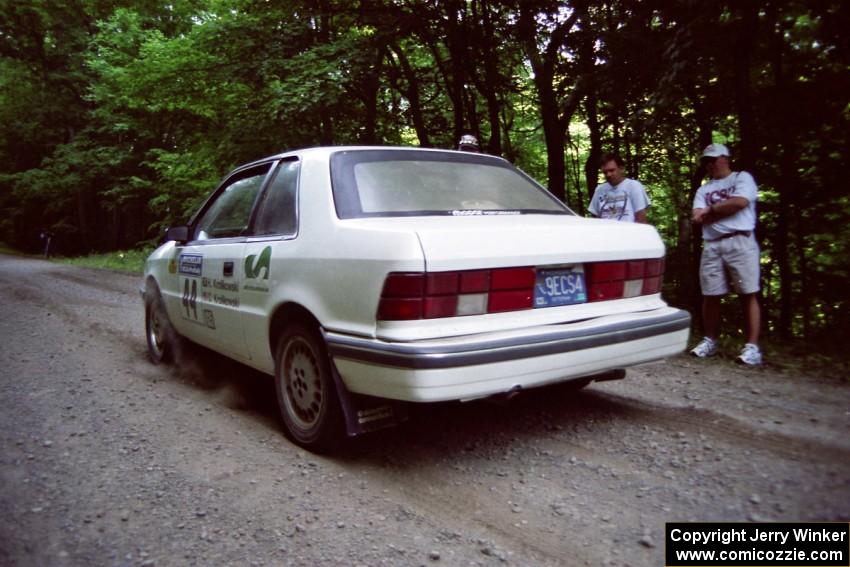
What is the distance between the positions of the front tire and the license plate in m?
1.08

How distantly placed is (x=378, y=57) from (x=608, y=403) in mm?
7917

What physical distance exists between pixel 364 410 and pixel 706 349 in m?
3.38

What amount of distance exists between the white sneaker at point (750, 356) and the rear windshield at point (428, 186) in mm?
2150

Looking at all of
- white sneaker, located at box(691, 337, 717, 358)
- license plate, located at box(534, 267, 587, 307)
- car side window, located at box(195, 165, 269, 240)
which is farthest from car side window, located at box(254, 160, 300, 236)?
white sneaker, located at box(691, 337, 717, 358)

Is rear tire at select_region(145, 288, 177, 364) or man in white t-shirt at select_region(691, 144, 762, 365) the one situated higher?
man in white t-shirt at select_region(691, 144, 762, 365)

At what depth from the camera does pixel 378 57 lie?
10.1 meters

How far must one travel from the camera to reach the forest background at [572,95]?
5762 millimetres

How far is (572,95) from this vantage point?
7.34 meters

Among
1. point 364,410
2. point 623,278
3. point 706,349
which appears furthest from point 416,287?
point 706,349

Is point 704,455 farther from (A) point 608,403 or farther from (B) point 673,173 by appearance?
(B) point 673,173

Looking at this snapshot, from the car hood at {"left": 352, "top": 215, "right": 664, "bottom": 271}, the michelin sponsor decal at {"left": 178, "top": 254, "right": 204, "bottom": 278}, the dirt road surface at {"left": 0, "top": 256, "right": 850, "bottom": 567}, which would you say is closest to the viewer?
the dirt road surface at {"left": 0, "top": 256, "right": 850, "bottom": 567}

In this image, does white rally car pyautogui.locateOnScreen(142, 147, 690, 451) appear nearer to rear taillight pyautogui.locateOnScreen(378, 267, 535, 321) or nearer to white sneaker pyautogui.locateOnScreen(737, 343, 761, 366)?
rear taillight pyautogui.locateOnScreen(378, 267, 535, 321)

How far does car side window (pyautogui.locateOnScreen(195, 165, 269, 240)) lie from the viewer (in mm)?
4020

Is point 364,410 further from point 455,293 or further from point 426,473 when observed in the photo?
point 455,293
